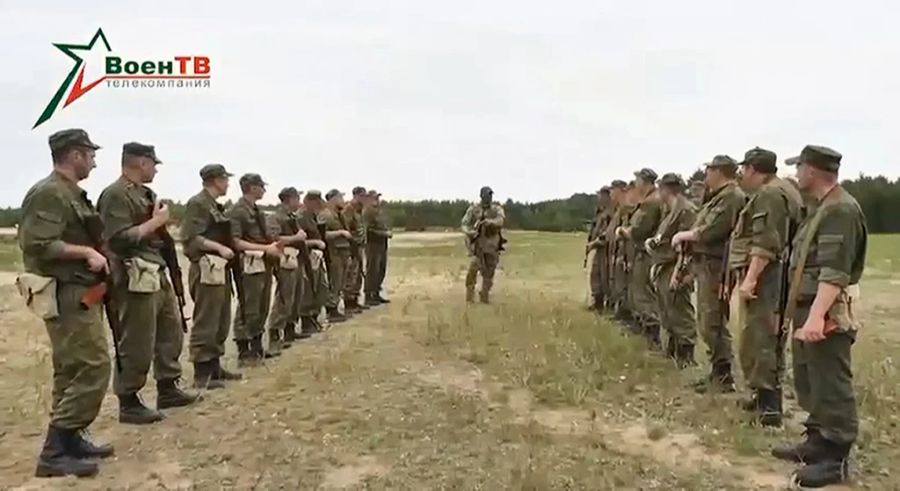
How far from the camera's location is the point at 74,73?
44.7ft

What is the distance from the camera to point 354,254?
44.4ft

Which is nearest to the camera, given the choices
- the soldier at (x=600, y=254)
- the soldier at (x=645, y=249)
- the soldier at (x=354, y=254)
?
the soldier at (x=645, y=249)

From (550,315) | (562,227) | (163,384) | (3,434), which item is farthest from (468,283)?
(562,227)

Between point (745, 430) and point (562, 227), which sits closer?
point (745, 430)

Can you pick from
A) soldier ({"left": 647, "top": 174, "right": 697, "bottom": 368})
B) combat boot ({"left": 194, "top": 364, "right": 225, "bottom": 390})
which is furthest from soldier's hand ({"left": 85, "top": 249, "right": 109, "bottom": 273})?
soldier ({"left": 647, "top": 174, "right": 697, "bottom": 368})

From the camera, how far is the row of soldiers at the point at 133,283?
5.28 metres

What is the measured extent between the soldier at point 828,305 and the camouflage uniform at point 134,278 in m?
4.46

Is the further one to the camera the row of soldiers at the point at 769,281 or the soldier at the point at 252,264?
the soldier at the point at 252,264

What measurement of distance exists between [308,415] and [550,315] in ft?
20.4

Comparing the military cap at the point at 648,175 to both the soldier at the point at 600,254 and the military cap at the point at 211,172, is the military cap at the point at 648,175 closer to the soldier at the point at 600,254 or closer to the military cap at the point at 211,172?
the soldier at the point at 600,254

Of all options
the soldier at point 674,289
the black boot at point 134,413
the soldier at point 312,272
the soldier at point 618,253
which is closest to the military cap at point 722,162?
the soldier at point 674,289

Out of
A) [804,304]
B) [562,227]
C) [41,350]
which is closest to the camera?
[804,304]

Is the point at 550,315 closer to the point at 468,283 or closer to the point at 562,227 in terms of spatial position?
the point at 468,283

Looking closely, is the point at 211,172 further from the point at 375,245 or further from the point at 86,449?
the point at 375,245
